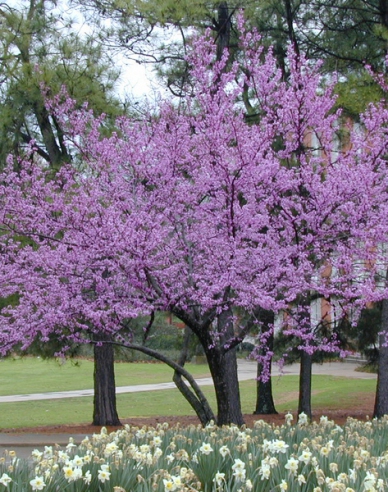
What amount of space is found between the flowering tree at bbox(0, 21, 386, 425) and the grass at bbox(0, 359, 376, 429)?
19.9 feet

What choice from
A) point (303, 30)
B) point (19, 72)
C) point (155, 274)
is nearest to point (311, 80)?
point (155, 274)

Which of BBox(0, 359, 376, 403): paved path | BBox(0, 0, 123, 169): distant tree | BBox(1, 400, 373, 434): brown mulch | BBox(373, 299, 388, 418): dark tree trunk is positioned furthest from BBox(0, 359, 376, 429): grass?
BBox(0, 0, 123, 169): distant tree

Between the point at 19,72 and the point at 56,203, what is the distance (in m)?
6.51

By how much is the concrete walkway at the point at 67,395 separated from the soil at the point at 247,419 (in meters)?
0.77

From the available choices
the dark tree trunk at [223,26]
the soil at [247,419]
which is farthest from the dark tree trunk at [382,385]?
the dark tree trunk at [223,26]

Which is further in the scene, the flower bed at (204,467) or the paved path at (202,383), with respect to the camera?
the paved path at (202,383)

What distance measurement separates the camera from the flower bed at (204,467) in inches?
152

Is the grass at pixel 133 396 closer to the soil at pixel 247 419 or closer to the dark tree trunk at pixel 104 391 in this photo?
the soil at pixel 247 419

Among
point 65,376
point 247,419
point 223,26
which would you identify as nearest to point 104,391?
point 247,419

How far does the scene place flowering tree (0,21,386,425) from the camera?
7648 mm

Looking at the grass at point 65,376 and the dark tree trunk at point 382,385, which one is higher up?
the dark tree trunk at point 382,385

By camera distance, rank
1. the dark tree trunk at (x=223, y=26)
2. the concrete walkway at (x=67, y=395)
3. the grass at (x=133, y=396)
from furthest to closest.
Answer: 1. the grass at (x=133, y=396)
2. the dark tree trunk at (x=223, y=26)
3. the concrete walkway at (x=67, y=395)

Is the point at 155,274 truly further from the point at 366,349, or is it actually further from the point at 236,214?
the point at 366,349

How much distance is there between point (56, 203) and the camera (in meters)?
8.64
